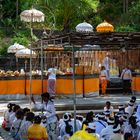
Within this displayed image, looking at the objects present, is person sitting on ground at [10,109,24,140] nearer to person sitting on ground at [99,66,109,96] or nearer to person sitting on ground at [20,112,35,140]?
person sitting on ground at [20,112,35,140]

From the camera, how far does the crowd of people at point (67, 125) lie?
11.5m

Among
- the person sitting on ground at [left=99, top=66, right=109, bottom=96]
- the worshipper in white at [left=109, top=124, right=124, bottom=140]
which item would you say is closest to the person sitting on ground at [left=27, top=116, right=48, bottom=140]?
the worshipper in white at [left=109, top=124, right=124, bottom=140]

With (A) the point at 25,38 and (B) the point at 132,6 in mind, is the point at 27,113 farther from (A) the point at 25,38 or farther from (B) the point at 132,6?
(B) the point at 132,6

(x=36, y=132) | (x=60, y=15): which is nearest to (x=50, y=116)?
(x=36, y=132)

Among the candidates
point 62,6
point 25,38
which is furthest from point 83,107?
point 62,6

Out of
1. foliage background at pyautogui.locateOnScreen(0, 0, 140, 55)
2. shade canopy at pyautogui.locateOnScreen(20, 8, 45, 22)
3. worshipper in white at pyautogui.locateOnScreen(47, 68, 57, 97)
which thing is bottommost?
worshipper in white at pyautogui.locateOnScreen(47, 68, 57, 97)

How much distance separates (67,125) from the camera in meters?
12.8

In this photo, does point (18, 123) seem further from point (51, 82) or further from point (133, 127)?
point (51, 82)

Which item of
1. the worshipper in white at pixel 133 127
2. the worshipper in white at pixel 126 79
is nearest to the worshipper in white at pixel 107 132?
the worshipper in white at pixel 133 127

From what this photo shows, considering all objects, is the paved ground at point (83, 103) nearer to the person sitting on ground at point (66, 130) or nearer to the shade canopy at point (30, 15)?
the shade canopy at point (30, 15)

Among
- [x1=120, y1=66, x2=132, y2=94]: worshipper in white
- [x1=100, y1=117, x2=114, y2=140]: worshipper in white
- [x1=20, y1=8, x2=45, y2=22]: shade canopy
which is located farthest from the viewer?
[x1=120, y1=66, x2=132, y2=94]: worshipper in white

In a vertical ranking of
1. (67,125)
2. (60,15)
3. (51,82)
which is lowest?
(67,125)

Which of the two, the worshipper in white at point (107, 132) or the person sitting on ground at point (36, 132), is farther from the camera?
the person sitting on ground at point (36, 132)

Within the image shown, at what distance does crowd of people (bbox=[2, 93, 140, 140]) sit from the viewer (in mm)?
11523
